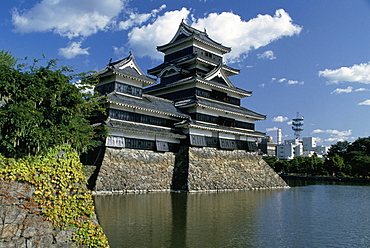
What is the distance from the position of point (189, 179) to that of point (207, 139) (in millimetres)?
5455

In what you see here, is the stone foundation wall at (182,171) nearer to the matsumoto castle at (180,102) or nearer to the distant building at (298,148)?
the matsumoto castle at (180,102)

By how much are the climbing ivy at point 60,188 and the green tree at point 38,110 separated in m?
0.30

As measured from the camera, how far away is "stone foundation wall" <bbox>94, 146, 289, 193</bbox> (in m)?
21.9

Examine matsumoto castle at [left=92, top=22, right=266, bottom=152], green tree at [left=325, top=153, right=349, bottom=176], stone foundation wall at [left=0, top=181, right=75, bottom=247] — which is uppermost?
matsumoto castle at [left=92, top=22, right=266, bottom=152]

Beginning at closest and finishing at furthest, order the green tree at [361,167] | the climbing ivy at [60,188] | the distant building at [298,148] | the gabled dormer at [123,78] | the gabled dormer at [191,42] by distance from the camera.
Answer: the climbing ivy at [60,188]
the gabled dormer at [123,78]
the gabled dormer at [191,42]
the green tree at [361,167]
the distant building at [298,148]

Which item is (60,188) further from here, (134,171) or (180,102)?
(180,102)

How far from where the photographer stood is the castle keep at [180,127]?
23.0m

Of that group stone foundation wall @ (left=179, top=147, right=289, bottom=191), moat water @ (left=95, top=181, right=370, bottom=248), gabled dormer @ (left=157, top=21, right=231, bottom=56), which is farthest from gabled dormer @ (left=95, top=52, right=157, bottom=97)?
moat water @ (left=95, top=181, right=370, bottom=248)

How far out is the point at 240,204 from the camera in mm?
18812

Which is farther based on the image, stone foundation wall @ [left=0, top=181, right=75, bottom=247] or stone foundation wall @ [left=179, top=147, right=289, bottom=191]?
stone foundation wall @ [left=179, top=147, right=289, bottom=191]

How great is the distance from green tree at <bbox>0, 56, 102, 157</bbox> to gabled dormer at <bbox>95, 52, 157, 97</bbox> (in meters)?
16.5

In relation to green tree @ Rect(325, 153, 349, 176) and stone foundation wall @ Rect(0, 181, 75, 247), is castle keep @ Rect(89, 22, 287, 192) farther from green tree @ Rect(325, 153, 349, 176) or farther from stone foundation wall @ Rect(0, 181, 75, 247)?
green tree @ Rect(325, 153, 349, 176)

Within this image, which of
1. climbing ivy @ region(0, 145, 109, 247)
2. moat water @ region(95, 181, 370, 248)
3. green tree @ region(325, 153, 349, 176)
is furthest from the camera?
green tree @ region(325, 153, 349, 176)

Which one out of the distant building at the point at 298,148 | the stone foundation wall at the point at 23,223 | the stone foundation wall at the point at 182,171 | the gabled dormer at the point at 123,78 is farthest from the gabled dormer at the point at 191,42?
the distant building at the point at 298,148
